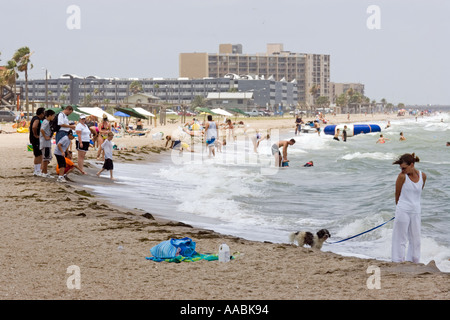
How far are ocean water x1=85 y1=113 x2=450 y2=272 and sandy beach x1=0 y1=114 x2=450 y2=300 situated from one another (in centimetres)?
156

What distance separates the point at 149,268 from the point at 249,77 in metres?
182

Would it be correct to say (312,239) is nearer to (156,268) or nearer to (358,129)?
(156,268)

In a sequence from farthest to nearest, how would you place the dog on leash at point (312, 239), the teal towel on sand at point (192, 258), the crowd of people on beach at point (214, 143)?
the crowd of people on beach at point (214, 143) < the dog on leash at point (312, 239) < the teal towel on sand at point (192, 258)

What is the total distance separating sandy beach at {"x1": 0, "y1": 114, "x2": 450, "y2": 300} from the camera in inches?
254

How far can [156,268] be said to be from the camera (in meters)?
7.58

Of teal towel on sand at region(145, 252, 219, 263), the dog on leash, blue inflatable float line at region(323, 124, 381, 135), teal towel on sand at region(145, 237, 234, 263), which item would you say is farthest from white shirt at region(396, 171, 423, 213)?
blue inflatable float line at region(323, 124, 381, 135)

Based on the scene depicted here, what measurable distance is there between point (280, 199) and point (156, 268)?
9163 mm

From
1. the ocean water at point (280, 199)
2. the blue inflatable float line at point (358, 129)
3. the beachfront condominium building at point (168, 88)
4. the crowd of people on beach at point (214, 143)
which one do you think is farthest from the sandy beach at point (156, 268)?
the beachfront condominium building at point (168, 88)

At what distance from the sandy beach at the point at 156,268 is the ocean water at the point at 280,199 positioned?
1.56 meters

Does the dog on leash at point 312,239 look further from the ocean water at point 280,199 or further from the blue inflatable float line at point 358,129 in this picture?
the blue inflatable float line at point 358,129

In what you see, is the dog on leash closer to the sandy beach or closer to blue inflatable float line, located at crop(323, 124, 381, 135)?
the sandy beach

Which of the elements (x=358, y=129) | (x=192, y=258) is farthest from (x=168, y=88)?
(x=192, y=258)

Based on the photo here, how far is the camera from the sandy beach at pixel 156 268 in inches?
254
